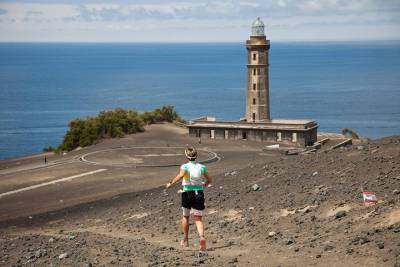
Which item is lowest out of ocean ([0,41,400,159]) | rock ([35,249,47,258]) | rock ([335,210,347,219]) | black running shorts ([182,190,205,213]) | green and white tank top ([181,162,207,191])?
ocean ([0,41,400,159])

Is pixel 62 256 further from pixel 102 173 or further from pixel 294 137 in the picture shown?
pixel 294 137

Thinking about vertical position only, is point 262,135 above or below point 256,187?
below

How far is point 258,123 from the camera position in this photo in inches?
2067

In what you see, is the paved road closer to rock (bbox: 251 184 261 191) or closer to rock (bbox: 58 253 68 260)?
rock (bbox: 251 184 261 191)

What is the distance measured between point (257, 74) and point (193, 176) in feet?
132

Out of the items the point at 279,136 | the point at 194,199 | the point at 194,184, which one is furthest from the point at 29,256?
the point at 279,136

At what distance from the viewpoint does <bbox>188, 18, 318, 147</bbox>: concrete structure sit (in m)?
50.8

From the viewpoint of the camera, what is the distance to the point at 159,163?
41250 mm

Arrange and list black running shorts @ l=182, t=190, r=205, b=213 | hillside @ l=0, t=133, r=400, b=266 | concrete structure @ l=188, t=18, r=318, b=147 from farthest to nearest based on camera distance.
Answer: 1. concrete structure @ l=188, t=18, r=318, b=147
2. black running shorts @ l=182, t=190, r=205, b=213
3. hillside @ l=0, t=133, r=400, b=266

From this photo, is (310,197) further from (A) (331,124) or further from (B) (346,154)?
(A) (331,124)

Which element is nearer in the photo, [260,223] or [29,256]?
[29,256]

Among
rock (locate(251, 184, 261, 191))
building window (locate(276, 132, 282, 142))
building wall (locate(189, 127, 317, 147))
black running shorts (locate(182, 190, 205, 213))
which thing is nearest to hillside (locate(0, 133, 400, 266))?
rock (locate(251, 184, 261, 191))

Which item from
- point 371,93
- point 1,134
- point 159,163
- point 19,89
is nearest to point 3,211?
point 159,163

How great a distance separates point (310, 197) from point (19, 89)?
154m
